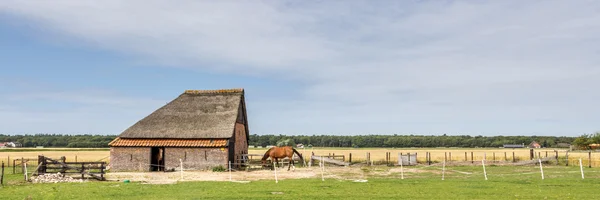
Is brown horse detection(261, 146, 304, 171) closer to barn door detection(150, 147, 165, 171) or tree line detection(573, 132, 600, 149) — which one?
barn door detection(150, 147, 165, 171)

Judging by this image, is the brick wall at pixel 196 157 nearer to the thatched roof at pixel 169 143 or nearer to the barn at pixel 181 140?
the barn at pixel 181 140

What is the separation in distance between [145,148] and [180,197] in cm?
2258

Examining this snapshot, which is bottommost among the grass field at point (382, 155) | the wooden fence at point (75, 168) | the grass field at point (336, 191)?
the grass field at point (382, 155)

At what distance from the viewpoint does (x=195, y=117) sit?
1702 inches

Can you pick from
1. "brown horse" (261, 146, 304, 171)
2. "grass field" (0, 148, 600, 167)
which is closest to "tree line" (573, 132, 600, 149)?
"grass field" (0, 148, 600, 167)

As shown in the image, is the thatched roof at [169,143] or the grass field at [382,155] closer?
the thatched roof at [169,143]

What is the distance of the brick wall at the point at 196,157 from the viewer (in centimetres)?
4059

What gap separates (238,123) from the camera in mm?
44969

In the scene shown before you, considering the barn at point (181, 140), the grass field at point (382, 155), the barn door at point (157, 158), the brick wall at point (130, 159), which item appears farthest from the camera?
the grass field at point (382, 155)

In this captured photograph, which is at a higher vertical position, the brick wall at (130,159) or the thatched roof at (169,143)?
the thatched roof at (169,143)

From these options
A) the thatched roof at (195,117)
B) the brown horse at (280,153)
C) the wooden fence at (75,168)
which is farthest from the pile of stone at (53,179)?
the brown horse at (280,153)

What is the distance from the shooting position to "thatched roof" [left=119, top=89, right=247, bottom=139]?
4156 cm

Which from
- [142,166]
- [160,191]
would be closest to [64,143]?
[142,166]

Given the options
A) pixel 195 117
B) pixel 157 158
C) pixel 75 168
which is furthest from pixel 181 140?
pixel 75 168
